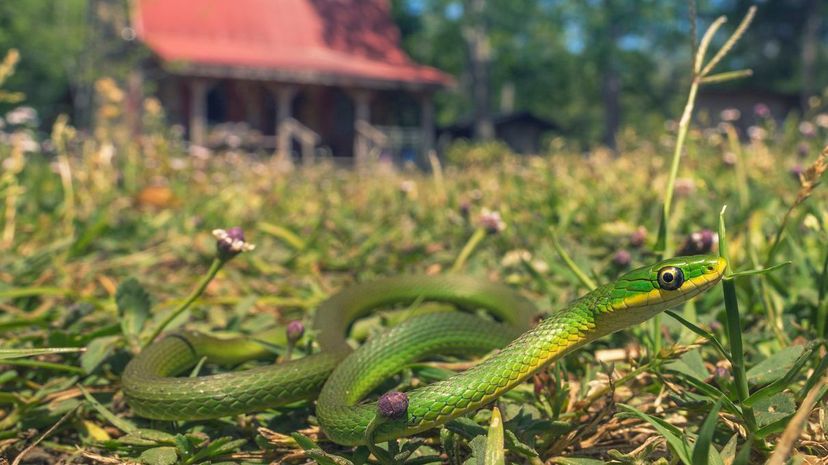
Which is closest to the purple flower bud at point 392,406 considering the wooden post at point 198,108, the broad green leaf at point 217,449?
the broad green leaf at point 217,449

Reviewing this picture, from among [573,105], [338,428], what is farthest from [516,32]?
[338,428]

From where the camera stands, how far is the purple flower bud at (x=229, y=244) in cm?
174

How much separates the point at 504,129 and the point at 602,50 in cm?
660

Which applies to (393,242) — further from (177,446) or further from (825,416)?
(825,416)

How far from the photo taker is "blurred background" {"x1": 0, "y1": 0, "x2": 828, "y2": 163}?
18500mm

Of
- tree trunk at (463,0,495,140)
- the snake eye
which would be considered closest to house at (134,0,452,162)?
tree trunk at (463,0,495,140)

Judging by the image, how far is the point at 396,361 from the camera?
1815 millimetres

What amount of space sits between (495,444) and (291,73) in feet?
69.7

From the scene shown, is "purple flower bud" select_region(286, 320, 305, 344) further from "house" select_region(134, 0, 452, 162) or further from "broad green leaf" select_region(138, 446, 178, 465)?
"house" select_region(134, 0, 452, 162)

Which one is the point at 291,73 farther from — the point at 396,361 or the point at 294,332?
the point at 396,361

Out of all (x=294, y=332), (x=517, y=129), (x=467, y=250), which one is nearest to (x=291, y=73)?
(x=517, y=129)

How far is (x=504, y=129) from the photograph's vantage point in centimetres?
3584

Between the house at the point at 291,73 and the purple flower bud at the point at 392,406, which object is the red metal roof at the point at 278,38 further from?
the purple flower bud at the point at 392,406

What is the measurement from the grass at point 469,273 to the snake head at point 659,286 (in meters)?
0.10
